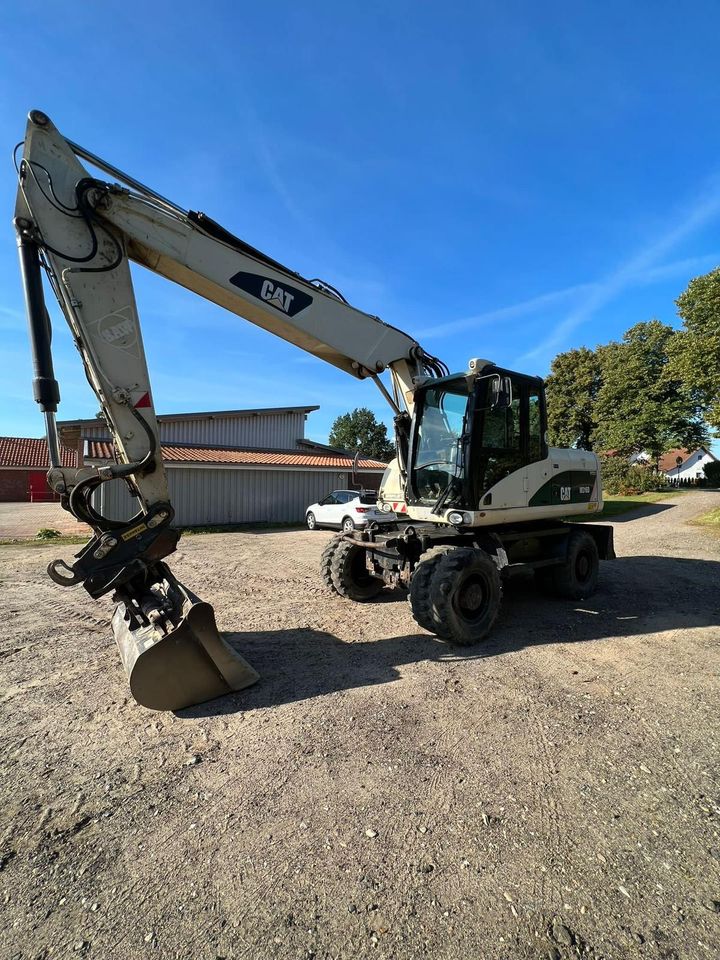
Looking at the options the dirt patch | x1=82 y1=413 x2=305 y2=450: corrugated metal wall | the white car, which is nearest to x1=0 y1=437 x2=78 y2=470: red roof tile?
the dirt patch

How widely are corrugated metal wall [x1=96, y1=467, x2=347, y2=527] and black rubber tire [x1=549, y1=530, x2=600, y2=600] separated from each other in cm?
1344

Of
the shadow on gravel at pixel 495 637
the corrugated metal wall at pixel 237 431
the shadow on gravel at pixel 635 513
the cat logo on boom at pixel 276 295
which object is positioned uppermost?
the corrugated metal wall at pixel 237 431

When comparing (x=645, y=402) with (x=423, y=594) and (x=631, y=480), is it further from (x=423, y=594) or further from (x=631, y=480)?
(x=423, y=594)

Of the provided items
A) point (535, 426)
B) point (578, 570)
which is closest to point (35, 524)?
point (535, 426)

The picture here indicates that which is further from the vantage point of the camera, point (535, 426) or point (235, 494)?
point (235, 494)

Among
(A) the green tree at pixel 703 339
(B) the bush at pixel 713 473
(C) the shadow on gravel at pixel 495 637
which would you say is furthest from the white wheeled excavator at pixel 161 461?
(B) the bush at pixel 713 473

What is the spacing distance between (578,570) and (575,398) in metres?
36.7

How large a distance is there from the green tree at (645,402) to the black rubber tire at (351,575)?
111 ft

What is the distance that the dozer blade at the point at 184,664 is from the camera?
139 inches

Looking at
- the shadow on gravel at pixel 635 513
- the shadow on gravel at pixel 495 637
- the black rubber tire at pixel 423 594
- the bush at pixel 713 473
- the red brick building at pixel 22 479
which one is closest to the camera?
the shadow on gravel at pixel 495 637

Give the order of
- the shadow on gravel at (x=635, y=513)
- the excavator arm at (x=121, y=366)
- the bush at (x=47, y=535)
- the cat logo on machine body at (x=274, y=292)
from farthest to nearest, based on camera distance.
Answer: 1. the shadow on gravel at (x=635, y=513)
2. the bush at (x=47, y=535)
3. the cat logo on machine body at (x=274, y=292)
4. the excavator arm at (x=121, y=366)

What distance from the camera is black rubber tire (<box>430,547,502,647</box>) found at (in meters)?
4.91

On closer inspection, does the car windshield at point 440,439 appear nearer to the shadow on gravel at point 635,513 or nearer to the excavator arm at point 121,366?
the excavator arm at point 121,366

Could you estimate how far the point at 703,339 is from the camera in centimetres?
1969
